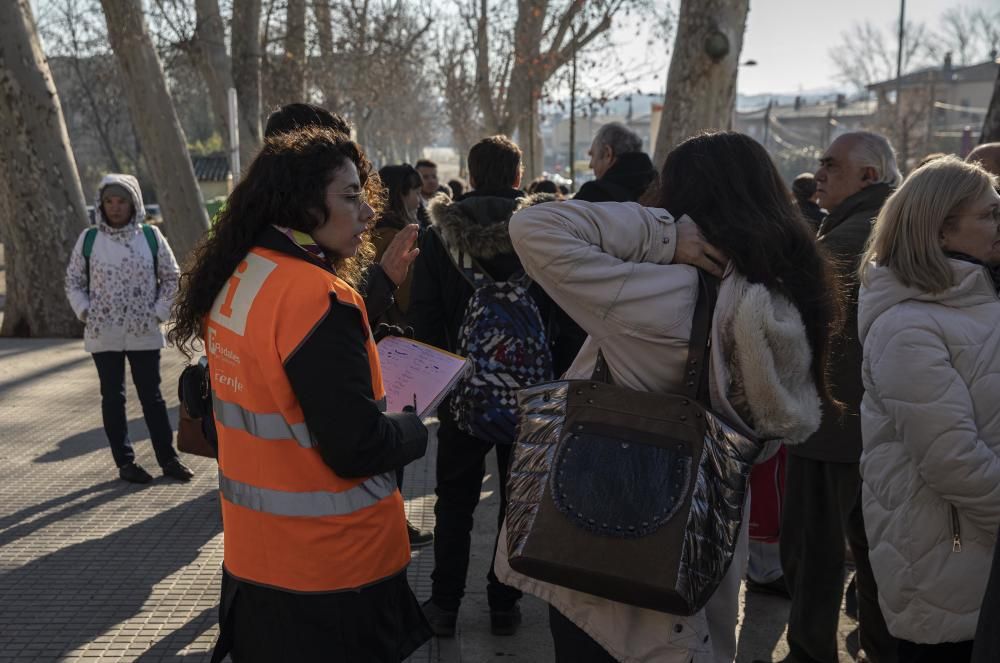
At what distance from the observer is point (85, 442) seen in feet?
24.1

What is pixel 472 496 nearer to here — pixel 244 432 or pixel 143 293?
pixel 244 432

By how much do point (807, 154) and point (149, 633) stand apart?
182 ft

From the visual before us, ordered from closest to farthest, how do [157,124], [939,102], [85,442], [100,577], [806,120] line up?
[100,577], [85,442], [157,124], [939,102], [806,120]

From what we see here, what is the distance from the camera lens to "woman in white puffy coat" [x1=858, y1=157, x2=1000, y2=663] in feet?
8.98

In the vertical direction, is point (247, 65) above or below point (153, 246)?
above

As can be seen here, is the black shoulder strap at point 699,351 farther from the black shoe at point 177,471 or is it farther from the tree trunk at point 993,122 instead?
the tree trunk at point 993,122

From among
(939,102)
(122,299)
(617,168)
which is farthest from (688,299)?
(939,102)

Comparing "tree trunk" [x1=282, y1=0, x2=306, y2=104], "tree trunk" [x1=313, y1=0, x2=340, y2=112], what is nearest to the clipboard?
"tree trunk" [x1=313, y1=0, x2=340, y2=112]

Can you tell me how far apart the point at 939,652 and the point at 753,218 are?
141cm

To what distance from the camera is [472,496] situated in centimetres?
423

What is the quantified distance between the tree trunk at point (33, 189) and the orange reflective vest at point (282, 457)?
1101 cm

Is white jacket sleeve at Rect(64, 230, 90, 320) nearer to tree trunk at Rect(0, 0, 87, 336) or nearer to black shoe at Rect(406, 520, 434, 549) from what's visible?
black shoe at Rect(406, 520, 434, 549)

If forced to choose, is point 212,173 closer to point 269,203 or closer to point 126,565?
point 126,565

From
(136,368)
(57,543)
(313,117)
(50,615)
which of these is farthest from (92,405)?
(313,117)
